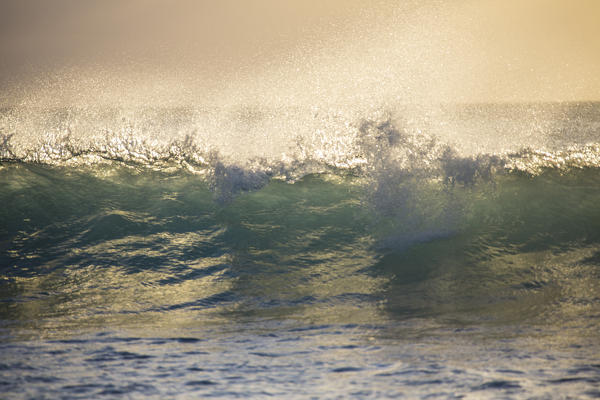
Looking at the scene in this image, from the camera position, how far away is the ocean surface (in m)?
2.03

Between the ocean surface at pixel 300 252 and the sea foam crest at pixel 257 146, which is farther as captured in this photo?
the sea foam crest at pixel 257 146

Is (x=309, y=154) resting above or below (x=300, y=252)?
above

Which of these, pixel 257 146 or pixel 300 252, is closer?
pixel 300 252

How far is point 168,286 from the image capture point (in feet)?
11.9

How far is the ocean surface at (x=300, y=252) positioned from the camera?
203 centimetres

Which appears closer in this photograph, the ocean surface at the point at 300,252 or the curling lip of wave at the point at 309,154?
the ocean surface at the point at 300,252

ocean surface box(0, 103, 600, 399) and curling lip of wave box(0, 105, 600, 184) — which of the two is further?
curling lip of wave box(0, 105, 600, 184)

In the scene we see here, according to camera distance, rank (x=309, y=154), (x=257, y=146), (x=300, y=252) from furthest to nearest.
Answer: (x=309, y=154) → (x=257, y=146) → (x=300, y=252)

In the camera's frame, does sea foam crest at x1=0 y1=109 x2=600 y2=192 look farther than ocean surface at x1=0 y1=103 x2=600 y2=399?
Yes

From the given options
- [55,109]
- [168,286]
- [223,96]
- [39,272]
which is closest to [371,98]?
[223,96]

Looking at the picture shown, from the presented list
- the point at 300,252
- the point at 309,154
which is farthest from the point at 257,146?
the point at 300,252

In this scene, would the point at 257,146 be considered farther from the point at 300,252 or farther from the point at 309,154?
the point at 300,252

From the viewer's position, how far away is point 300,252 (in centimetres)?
426

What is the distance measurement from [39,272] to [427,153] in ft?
11.9
